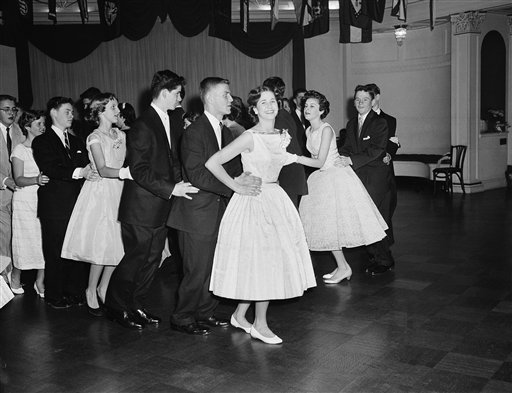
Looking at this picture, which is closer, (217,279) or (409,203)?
(217,279)

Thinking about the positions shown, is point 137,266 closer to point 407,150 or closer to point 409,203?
point 409,203

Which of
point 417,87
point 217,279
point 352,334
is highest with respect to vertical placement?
point 417,87

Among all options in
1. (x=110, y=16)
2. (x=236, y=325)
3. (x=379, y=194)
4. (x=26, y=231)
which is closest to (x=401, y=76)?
(x=110, y=16)

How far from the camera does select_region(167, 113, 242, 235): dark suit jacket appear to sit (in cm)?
406

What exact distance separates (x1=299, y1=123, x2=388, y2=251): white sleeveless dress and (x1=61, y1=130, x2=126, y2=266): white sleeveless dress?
159cm

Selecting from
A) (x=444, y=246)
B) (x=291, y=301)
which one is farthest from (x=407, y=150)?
(x=291, y=301)

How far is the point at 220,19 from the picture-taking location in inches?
416

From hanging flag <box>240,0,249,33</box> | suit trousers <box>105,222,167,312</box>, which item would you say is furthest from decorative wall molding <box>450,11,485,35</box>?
suit trousers <box>105,222,167,312</box>

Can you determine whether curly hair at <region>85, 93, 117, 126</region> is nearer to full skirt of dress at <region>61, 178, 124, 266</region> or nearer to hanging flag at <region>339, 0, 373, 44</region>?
full skirt of dress at <region>61, 178, 124, 266</region>

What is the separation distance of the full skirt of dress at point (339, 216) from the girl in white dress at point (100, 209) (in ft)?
5.26

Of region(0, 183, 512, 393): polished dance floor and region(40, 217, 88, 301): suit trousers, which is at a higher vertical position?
region(40, 217, 88, 301): suit trousers

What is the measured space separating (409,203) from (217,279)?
6909 millimetres

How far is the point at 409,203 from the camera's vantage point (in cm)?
1042

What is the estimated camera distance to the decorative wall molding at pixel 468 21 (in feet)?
36.6
